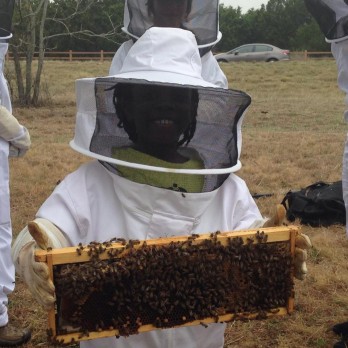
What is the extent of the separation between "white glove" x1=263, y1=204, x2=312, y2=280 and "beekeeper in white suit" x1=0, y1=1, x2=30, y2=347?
5.12ft

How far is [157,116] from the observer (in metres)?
1.79

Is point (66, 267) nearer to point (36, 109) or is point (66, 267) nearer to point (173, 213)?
point (173, 213)

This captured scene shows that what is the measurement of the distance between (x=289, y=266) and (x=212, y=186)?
0.36 meters

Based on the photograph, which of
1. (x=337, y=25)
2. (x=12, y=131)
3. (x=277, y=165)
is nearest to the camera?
(x=337, y=25)

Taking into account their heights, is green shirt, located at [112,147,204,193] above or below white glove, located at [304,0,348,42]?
below

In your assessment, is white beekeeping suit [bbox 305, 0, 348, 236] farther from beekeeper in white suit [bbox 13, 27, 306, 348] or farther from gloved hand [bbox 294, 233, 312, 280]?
gloved hand [bbox 294, 233, 312, 280]

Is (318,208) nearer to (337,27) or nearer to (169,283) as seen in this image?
(337,27)

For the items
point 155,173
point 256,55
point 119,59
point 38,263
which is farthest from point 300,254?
point 256,55

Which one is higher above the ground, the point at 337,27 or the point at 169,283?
the point at 337,27

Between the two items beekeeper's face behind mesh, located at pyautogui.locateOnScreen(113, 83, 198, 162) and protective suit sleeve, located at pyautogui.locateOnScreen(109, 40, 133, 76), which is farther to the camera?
protective suit sleeve, located at pyautogui.locateOnScreen(109, 40, 133, 76)

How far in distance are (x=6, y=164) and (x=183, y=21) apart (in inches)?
80.0

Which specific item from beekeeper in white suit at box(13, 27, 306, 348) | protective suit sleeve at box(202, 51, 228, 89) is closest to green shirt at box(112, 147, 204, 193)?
beekeeper in white suit at box(13, 27, 306, 348)

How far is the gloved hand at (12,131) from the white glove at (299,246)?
1536 mm

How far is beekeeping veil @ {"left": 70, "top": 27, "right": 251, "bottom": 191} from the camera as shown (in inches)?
70.1
